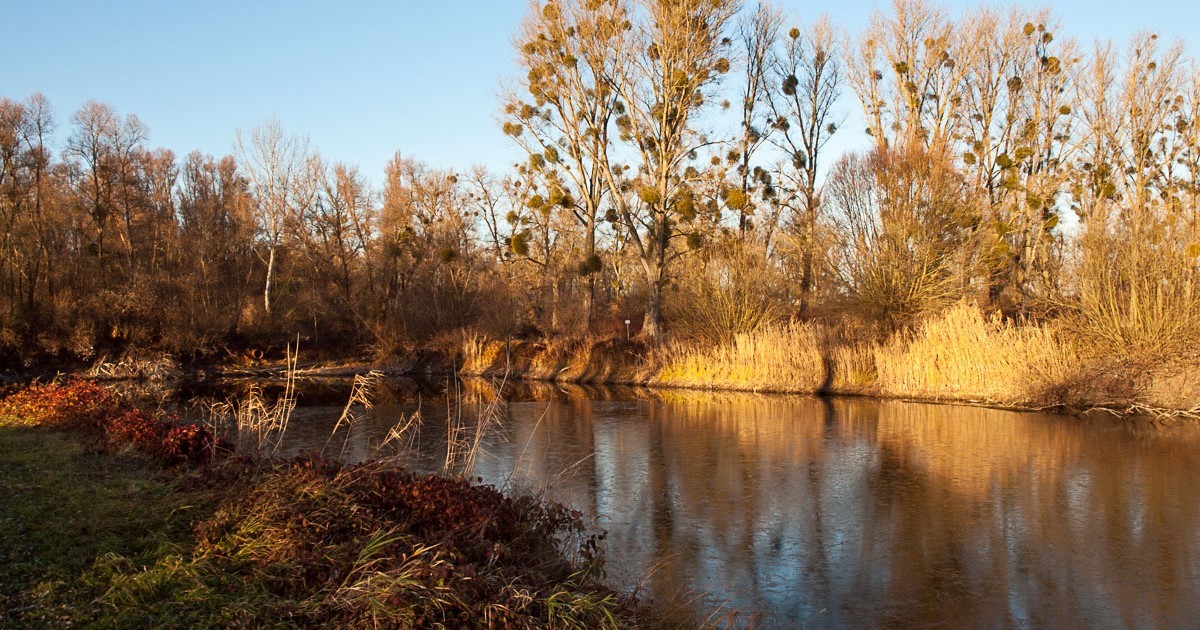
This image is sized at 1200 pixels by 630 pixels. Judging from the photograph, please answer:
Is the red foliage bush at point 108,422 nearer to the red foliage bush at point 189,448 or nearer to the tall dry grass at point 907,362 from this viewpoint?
the red foliage bush at point 189,448

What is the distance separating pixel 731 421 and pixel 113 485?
39.1 feet

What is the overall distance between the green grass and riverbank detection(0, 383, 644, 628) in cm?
1

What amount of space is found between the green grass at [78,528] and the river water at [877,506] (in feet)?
7.25

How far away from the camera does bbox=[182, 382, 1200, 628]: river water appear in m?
6.34

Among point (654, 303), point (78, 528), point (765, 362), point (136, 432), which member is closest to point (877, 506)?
point (78, 528)

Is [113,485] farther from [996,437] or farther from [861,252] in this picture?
[861,252]

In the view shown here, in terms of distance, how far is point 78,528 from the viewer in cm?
562

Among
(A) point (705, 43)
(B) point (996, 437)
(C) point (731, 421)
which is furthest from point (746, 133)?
(B) point (996, 437)

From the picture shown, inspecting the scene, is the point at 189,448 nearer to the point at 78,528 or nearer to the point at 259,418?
the point at 259,418

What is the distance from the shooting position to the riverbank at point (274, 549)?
14.4ft

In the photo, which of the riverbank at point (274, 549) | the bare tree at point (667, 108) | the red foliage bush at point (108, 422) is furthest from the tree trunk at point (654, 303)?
the riverbank at point (274, 549)

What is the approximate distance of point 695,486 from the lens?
33.8ft

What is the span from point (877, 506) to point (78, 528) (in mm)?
7558

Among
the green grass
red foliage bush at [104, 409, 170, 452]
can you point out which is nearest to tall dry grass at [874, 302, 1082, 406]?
red foliage bush at [104, 409, 170, 452]
